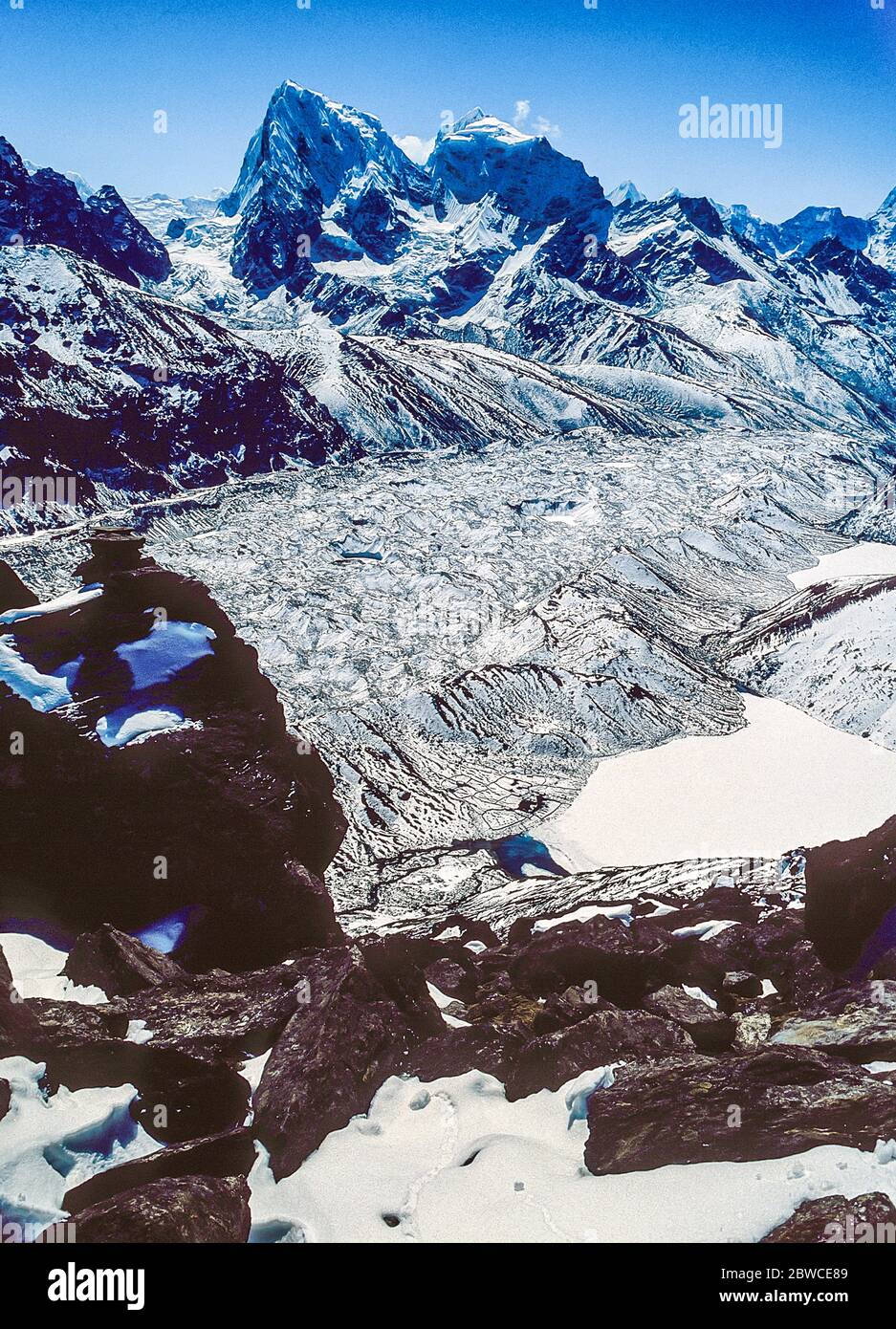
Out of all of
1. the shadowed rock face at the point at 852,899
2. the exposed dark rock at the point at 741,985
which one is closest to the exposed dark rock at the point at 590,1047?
the exposed dark rock at the point at 741,985

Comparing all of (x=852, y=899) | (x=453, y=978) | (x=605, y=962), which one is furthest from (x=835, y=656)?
(x=453, y=978)

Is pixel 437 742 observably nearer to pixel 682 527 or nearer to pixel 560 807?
pixel 560 807

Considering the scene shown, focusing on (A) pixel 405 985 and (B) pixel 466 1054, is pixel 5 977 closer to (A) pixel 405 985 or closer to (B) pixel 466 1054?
(A) pixel 405 985

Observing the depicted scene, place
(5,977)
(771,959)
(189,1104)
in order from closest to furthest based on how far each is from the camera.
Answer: (189,1104) < (5,977) < (771,959)

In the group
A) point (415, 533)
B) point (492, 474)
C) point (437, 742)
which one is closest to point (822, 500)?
point (492, 474)

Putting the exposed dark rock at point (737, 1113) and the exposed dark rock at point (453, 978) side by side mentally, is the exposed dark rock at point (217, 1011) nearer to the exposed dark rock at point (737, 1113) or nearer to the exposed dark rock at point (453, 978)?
the exposed dark rock at point (453, 978)

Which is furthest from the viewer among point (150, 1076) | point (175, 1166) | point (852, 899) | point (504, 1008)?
point (852, 899)
